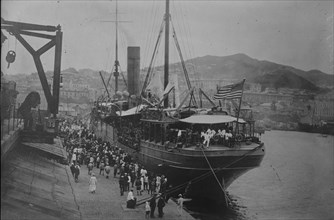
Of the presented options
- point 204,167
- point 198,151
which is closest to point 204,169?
point 204,167

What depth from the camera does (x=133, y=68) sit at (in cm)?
3859

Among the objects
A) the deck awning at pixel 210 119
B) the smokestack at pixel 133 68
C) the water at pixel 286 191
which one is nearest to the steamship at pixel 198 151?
the deck awning at pixel 210 119

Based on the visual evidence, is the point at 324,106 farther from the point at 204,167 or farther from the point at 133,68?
the point at 204,167

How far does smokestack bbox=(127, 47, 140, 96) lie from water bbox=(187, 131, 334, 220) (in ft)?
52.3

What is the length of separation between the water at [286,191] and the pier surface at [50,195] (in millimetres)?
4733

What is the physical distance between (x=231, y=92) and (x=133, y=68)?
A: 2289 centimetres

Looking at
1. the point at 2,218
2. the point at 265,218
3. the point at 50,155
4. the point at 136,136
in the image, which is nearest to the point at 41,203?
the point at 2,218

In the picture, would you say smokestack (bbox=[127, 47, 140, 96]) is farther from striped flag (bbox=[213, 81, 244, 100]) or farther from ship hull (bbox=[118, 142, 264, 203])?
striped flag (bbox=[213, 81, 244, 100])

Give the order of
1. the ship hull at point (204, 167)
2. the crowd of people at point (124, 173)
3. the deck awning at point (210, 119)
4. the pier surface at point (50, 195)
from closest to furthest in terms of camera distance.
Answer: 1. the pier surface at point (50, 195)
2. the crowd of people at point (124, 173)
3. the ship hull at point (204, 167)
4. the deck awning at point (210, 119)

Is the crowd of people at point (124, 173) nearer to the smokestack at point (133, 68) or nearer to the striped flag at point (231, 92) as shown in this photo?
the striped flag at point (231, 92)

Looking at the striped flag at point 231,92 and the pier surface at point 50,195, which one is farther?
the striped flag at point 231,92

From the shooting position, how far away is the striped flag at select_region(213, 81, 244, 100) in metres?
16.6

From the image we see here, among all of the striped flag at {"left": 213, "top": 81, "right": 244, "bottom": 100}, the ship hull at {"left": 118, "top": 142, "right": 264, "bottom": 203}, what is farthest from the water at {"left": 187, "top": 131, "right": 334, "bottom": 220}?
the striped flag at {"left": 213, "top": 81, "right": 244, "bottom": 100}

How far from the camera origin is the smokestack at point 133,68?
125ft
